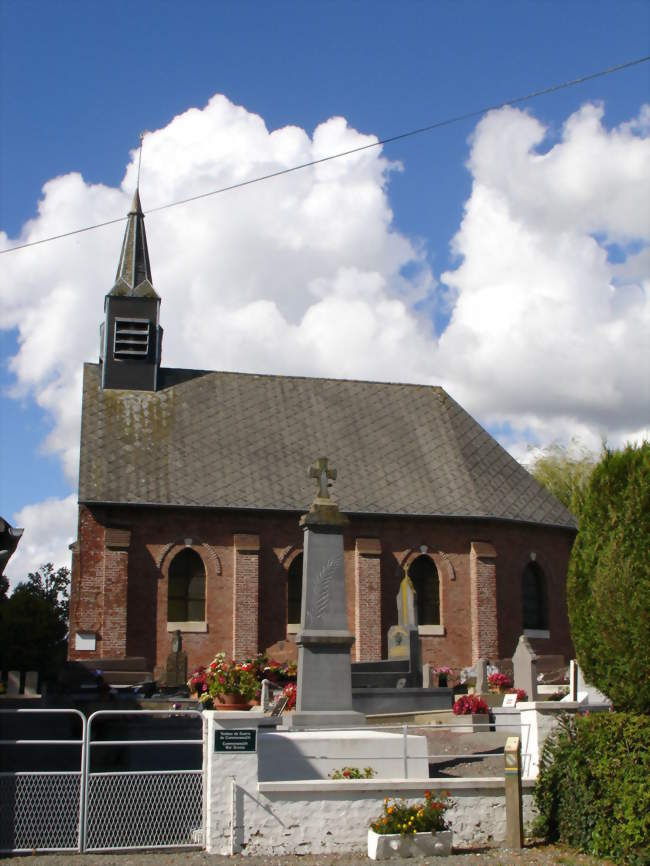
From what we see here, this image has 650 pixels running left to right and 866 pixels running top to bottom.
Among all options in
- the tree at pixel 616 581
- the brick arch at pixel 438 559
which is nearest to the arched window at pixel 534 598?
the brick arch at pixel 438 559

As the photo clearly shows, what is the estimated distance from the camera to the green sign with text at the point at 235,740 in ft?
33.6

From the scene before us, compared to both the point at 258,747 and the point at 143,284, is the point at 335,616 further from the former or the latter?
the point at 143,284

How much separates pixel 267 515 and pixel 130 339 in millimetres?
7783

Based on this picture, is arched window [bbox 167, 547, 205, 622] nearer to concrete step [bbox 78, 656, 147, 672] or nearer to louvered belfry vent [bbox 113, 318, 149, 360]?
concrete step [bbox 78, 656, 147, 672]

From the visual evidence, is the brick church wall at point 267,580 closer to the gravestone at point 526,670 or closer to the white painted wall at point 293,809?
the gravestone at point 526,670

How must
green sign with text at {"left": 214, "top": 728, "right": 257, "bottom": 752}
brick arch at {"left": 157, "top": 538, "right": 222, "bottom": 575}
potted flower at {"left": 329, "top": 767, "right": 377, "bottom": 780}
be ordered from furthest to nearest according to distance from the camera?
1. brick arch at {"left": 157, "top": 538, "right": 222, "bottom": 575}
2. potted flower at {"left": 329, "top": 767, "right": 377, "bottom": 780}
3. green sign with text at {"left": 214, "top": 728, "right": 257, "bottom": 752}

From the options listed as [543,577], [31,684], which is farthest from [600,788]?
[543,577]

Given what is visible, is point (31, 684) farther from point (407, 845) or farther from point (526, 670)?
point (407, 845)

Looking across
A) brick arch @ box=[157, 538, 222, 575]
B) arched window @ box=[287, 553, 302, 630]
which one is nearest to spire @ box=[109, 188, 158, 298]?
brick arch @ box=[157, 538, 222, 575]

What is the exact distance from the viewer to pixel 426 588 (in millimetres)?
29469

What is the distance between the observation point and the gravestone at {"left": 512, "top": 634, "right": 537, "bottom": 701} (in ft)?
63.2

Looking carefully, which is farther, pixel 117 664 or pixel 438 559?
pixel 438 559

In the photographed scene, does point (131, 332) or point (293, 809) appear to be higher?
point (131, 332)

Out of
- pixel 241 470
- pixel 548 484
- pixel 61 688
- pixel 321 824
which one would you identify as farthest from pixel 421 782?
pixel 548 484
